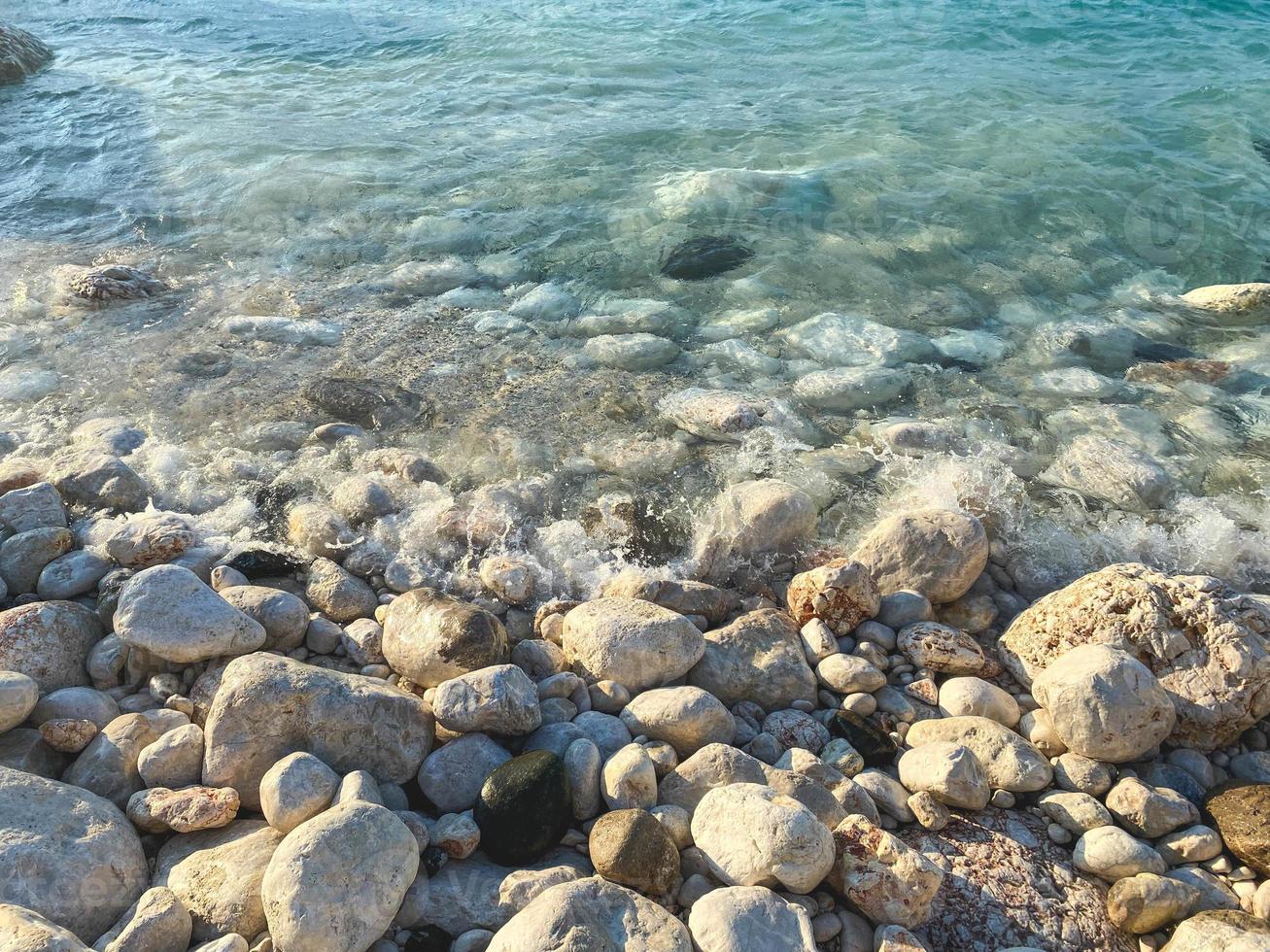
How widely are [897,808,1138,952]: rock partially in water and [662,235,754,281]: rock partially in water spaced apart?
15.8ft

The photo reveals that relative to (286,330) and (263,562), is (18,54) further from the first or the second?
(263,562)

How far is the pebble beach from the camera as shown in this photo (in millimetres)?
2484

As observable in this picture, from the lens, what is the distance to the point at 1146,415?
5215 millimetres

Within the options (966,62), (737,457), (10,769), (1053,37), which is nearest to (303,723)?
(10,769)

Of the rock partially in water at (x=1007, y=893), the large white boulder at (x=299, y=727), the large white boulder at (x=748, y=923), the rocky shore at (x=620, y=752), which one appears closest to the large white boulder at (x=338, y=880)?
the rocky shore at (x=620, y=752)

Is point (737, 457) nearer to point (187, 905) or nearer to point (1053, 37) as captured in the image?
point (187, 905)

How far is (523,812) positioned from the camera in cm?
263

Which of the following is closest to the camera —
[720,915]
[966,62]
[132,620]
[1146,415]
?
[720,915]

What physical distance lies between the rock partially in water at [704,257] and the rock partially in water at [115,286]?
13.0ft

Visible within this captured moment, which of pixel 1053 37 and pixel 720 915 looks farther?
pixel 1053 37

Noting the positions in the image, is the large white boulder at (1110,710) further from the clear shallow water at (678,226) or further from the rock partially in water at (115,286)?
the rock partially in water at (115,286)

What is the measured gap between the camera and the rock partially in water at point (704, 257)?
680cm

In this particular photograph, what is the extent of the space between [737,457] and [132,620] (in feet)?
9.97

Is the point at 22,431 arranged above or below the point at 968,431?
above
